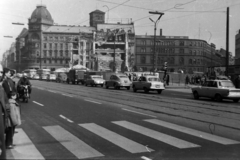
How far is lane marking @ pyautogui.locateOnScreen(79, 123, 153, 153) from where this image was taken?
22.3ft

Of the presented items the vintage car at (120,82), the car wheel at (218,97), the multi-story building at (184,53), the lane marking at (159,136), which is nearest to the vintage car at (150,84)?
the vintage car at (120,82)

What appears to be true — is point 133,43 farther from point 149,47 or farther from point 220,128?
point 220,128

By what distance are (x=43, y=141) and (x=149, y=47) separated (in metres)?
108

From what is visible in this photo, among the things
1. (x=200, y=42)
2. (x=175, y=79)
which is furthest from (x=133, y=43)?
(x=175, y=79)

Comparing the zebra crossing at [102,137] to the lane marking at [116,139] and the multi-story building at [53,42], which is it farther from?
the multi-story building at [53,42]

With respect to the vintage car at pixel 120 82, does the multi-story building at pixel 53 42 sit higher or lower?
higher

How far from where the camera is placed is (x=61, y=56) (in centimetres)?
12775

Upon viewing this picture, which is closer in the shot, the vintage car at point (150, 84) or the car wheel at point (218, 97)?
the car wheel at point (218, 97)

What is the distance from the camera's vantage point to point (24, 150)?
258 inches

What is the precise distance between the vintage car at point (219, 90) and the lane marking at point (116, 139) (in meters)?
11.7

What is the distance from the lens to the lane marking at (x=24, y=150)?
6.11 metres

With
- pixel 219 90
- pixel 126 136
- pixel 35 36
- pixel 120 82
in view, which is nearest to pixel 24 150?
pixel 126 136

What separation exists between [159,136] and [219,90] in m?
12.1

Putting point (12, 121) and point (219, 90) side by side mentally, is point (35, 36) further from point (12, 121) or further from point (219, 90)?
point (12, 121)
